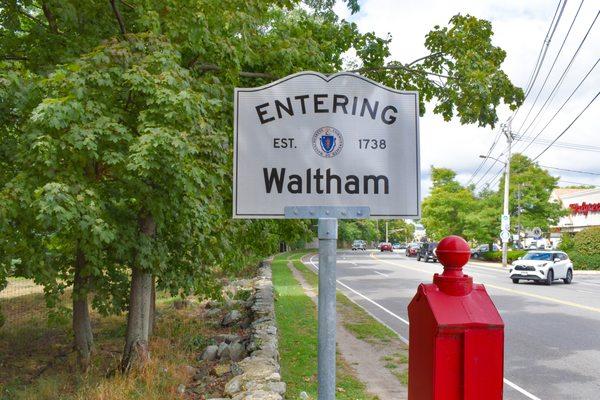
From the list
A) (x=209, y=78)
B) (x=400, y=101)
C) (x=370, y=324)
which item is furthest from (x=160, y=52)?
(x=370, y=324)

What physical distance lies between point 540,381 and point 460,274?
643 centimetres

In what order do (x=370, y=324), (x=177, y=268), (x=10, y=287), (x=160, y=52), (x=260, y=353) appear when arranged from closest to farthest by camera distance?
1. (x=160, y=52)
2. (x=260, y=353)
3. (x=177, y=268)
4. (x=370, y=324)
5. (x=10, y=287)

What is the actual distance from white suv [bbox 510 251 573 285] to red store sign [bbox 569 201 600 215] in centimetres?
3725

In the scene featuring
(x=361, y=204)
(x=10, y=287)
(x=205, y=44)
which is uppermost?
(x=205, y=44)

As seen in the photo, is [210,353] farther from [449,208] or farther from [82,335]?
[449,208]

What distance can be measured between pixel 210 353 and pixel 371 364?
2.58 m

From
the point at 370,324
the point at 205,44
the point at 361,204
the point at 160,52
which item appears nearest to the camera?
→ the point at 361,204

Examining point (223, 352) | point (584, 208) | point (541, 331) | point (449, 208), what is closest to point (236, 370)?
point (223, 352)

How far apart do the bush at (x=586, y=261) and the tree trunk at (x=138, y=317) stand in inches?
1325

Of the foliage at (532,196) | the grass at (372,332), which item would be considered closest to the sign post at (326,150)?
the grass at (372,332)

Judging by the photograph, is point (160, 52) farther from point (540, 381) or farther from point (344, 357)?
point (540, 381)

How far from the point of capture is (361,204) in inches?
82.3

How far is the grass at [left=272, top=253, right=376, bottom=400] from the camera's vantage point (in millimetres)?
6539

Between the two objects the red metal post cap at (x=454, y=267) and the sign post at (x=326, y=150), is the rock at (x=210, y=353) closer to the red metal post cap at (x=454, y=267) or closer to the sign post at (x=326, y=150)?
the sign post at (x=326, y=150)
